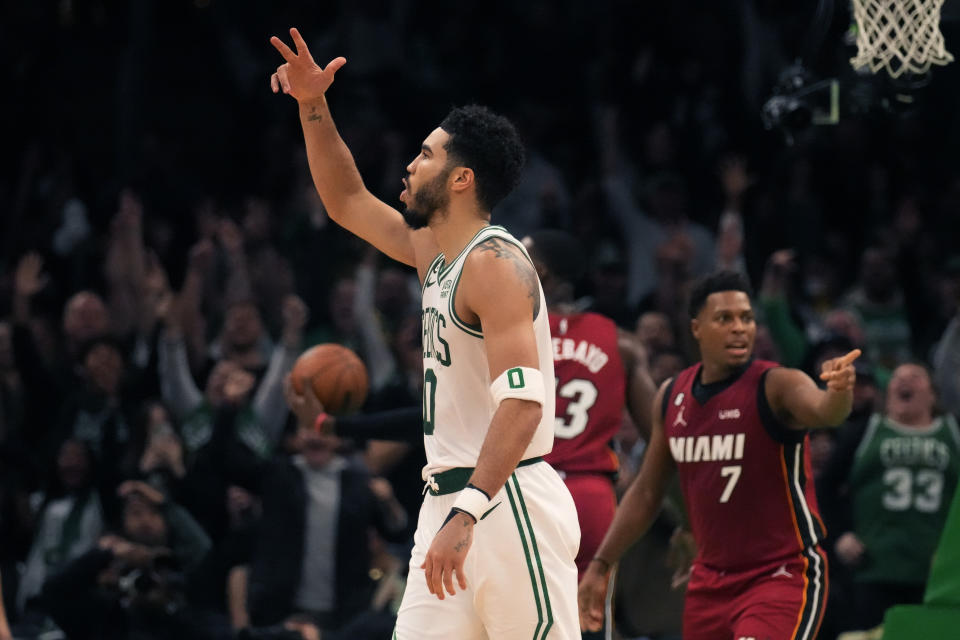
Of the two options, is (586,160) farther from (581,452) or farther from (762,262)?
(581,452)

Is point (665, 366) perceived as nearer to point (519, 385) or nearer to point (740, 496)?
point (740, 496)

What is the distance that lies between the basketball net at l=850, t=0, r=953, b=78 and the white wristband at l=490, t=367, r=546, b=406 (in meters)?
3.21

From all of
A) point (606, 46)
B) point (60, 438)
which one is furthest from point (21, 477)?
point (606, 46)

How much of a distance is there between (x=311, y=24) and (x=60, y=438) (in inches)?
229

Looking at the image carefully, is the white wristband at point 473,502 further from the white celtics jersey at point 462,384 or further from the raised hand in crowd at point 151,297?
the raised hand in crowd at point 151,297

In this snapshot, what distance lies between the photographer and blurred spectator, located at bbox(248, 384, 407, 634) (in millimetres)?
8477

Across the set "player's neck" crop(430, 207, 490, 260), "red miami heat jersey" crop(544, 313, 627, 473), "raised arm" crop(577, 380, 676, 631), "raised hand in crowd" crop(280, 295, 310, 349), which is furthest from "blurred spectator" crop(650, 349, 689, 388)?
"player's neck" crop(430, 207, 490, 260)

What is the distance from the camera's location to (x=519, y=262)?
4.51 meters

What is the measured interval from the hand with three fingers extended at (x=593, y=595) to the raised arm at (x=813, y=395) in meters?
0.96

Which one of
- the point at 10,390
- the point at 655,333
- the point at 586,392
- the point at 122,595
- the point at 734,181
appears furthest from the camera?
the point at 734,181

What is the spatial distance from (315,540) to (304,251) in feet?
11.4

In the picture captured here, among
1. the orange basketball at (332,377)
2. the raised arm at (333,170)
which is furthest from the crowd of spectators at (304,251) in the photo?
the raised arm at (333,170)

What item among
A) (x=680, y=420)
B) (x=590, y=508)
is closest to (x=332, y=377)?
(x=590, y=508)

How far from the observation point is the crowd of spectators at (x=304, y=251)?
28.5ft
